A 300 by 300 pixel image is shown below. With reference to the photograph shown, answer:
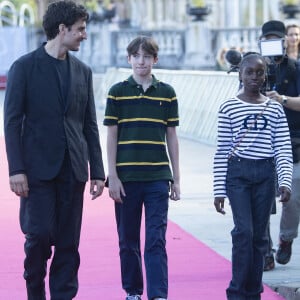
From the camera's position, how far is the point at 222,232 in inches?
494

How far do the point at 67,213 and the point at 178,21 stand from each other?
2046 inches

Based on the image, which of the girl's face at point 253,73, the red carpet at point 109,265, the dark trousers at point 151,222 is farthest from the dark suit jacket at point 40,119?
the red carpet at point 109,265

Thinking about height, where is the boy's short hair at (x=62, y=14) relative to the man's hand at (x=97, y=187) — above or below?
above

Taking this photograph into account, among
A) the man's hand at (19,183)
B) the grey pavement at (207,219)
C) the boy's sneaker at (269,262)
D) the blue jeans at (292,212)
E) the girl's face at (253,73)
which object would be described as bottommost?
the grey pavement at (207,219)

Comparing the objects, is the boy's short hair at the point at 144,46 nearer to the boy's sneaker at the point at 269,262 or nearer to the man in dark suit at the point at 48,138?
the man in dark suit at the point at 48,138

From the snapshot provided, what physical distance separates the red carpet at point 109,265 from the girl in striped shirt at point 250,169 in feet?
2.94

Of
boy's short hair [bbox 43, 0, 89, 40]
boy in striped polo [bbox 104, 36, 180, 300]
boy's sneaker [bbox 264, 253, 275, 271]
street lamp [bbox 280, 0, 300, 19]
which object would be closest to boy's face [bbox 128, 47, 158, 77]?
boy in striped polo [bbox 104, 36, 180, 300]

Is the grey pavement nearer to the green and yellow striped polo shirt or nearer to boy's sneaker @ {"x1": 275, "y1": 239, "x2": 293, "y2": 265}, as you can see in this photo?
boy's sneaker @ {"x1": 275, "y1": 239, "x2": 293, "y2": 265}

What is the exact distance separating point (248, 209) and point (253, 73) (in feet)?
2.96

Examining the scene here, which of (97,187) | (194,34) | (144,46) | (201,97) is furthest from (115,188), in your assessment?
(194,34)

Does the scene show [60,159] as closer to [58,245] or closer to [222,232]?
[58,245]

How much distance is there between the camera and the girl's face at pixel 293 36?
12.1 m

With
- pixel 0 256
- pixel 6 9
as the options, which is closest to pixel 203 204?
pixel 0 256

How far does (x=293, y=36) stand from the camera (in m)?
12.2
